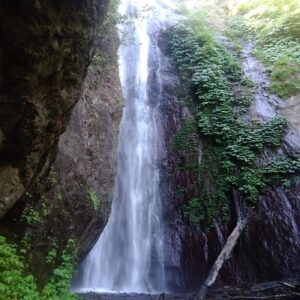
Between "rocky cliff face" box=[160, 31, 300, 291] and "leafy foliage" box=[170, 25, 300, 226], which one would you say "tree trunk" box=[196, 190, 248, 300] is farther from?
"leafy foliage" box=[170, 25, 300, 226]

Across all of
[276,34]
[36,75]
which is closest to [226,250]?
[36,75]

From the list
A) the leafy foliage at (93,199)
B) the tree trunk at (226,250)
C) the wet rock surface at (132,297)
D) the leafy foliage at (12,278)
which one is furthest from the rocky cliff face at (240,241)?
the leafy foliage at (12,278)

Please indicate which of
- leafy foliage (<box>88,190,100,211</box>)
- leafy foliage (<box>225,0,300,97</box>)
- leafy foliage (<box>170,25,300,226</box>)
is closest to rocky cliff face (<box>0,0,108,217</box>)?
leafy foliage (<box>88,190,100,211</box>)

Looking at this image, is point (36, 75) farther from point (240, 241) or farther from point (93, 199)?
point (240, 241)

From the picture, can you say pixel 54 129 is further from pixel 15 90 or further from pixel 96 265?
pixel 96 265

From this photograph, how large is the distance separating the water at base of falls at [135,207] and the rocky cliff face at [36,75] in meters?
5.18

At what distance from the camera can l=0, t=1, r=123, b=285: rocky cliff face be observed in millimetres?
4469

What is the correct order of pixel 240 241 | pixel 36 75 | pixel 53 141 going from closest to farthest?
1. pixel 36 75
2. pixel 53 141
3. pixel 240 241

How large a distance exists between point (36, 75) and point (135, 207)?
7855 mm

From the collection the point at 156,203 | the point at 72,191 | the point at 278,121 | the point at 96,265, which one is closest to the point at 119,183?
the point at 156,203

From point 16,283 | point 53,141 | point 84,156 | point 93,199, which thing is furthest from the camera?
point 84,156

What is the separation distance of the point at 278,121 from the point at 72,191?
27.1 ft

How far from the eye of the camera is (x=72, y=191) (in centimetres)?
743

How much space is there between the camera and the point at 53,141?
559cm
